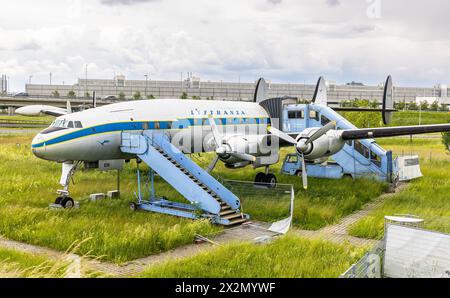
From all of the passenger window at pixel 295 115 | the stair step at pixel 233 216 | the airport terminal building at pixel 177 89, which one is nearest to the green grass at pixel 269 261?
the stair step at pixel 233 216

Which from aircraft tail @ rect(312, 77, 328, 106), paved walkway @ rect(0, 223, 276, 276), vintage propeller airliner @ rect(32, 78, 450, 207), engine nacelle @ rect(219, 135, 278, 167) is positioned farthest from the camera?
aircraft tail @ rect(312, 77, 328, 106)

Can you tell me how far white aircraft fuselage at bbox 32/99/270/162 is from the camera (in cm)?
1795

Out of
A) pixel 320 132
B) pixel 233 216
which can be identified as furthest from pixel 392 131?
pixel 233 216

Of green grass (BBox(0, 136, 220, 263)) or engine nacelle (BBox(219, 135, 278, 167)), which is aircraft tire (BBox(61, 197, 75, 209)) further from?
engine nacelle (BBox(219, 135, 278, 167))

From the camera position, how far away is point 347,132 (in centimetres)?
2055

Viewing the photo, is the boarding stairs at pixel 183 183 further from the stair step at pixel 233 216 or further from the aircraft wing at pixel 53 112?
the aircraft wing at pixel 53 112

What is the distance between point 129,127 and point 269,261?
10015mm

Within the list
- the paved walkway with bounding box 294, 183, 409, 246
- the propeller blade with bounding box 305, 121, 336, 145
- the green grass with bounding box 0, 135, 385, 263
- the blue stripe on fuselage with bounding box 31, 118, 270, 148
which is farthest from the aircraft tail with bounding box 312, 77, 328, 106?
the paved walkway with bounding box 294, 183, 409, 246

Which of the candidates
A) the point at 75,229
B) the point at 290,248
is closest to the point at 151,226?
the point at 75,229

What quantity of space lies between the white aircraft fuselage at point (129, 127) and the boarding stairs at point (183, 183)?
2.21 feet

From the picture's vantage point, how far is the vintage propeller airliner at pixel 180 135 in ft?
59.4

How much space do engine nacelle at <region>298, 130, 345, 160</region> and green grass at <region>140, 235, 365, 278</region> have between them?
6837 millimetres

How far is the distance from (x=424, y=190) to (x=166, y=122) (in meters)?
14.0

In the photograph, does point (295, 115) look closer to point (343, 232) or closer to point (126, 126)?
point (126, 126)
